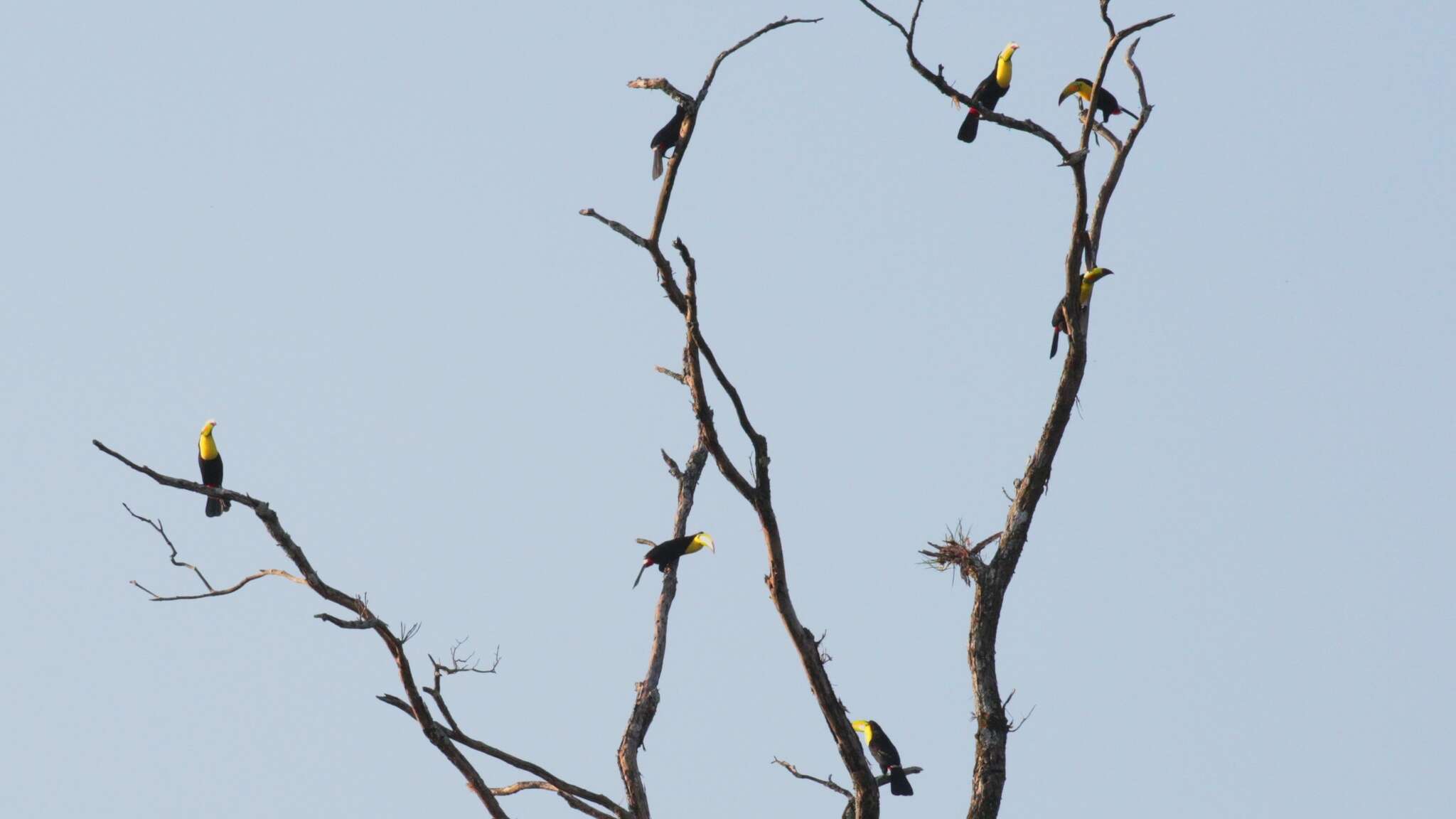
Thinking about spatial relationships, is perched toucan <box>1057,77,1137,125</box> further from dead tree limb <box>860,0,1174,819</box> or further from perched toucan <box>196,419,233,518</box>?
perched toucan <box>196,419,233,518</box>

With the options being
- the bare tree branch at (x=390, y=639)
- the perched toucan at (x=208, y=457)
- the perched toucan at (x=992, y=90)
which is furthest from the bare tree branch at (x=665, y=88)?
the perched toucan at (x=208, y=457)

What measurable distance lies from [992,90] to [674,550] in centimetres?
432

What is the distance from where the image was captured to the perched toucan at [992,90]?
39.4 feet

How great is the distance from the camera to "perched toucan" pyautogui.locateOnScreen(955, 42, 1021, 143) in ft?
39.4

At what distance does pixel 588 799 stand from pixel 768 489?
6.87 feet

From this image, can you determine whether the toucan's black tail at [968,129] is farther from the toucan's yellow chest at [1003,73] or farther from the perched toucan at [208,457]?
the perched toucan at [208,457]

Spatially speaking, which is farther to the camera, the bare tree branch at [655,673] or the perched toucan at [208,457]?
the perched toucan at [208,457]

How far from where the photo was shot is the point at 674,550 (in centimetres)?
1034

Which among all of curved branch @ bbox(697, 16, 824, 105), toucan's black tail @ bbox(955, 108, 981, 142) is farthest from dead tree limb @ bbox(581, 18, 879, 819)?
toucan's black tail @ bbox(955, 108, 981, 142)

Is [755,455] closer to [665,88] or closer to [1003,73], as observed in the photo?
[665,88]

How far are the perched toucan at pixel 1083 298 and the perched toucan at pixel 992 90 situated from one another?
1.81 m

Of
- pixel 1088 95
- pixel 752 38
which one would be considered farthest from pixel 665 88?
pixel 1088 95

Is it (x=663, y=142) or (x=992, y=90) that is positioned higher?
(x=992, y=90)

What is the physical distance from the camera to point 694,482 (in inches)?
426
